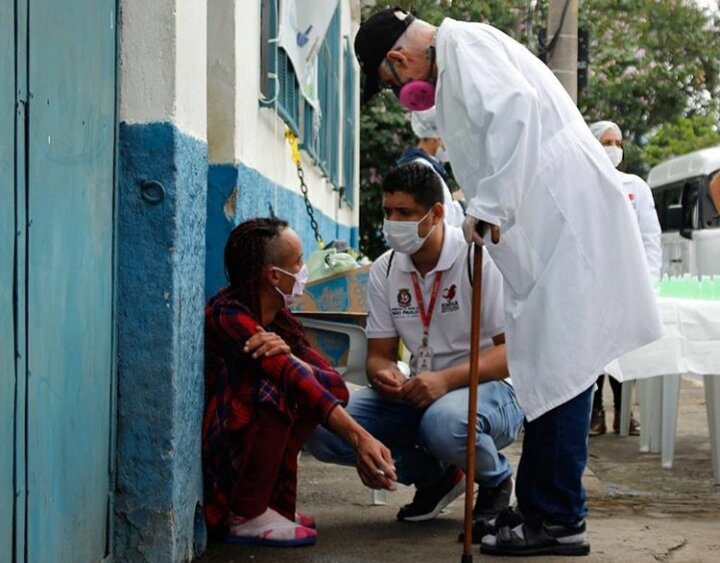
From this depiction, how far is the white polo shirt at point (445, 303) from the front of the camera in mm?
5371

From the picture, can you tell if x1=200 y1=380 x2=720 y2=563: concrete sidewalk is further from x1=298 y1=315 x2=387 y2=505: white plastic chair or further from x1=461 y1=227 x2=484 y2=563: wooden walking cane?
x1=298 y1=315 x2=387 y2=505: white plastic chair

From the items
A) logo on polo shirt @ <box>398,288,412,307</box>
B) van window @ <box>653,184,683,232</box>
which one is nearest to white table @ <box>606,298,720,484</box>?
logo on polo shirt @ <box>398,288,412,307</box>

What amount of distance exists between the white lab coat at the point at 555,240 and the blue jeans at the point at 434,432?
30cm

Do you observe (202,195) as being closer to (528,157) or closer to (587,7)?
(528,157)

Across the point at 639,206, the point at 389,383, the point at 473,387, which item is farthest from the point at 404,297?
the point at 639,206

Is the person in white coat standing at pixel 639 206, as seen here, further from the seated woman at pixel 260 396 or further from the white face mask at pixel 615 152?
the seated woman at pixel 260 396

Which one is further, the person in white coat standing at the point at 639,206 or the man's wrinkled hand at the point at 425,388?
the person in white coat standing at the point at 639,206

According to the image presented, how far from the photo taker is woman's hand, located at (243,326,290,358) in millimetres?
4840

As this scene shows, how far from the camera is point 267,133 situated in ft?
24.4

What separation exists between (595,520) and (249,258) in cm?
191

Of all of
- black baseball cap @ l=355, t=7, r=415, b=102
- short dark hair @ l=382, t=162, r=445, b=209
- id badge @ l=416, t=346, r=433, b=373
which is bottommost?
id badge @ l=416, t=346, r=433, b=373

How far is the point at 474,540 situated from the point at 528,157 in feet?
4.67

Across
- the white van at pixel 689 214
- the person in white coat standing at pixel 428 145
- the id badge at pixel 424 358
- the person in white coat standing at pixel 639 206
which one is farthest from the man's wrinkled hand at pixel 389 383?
the white van at pixel 689 214

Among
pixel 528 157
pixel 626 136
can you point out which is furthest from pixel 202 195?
pixel 626 136
